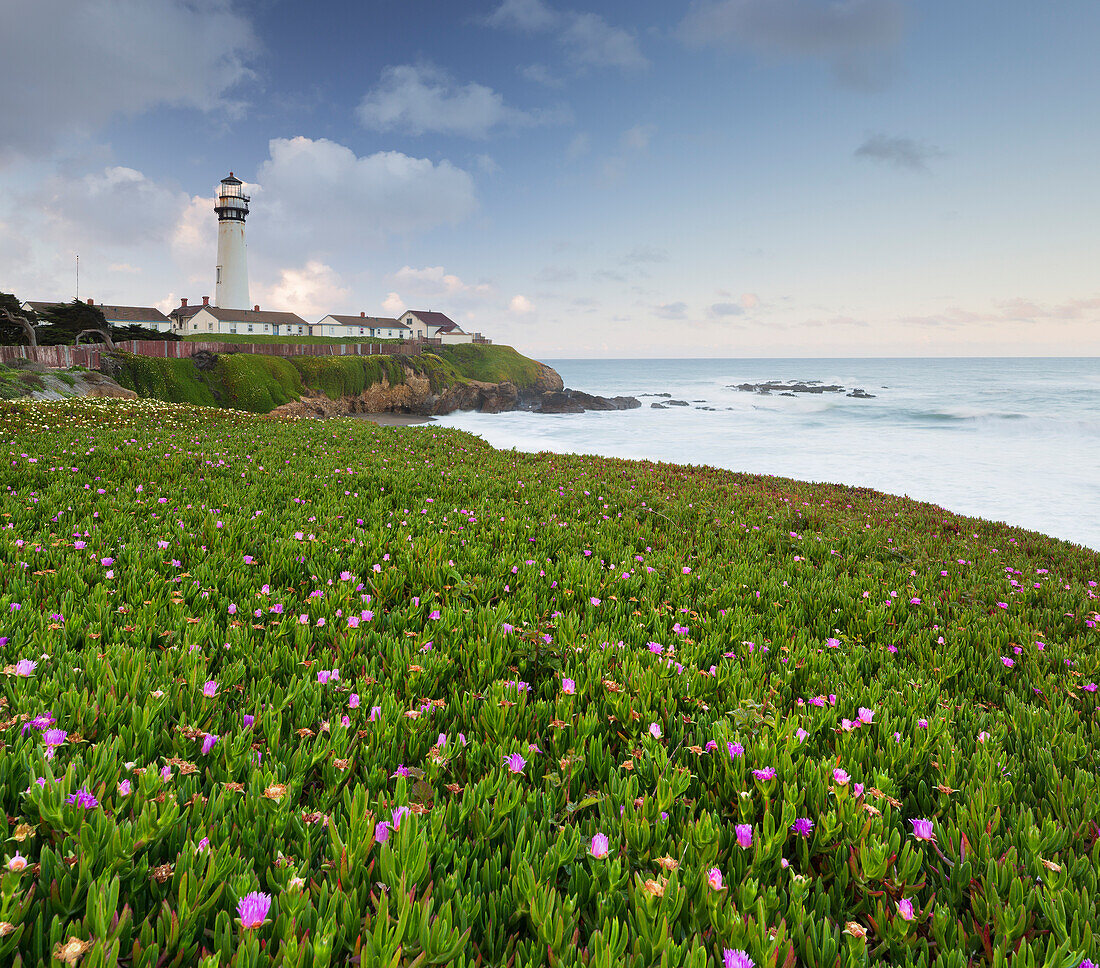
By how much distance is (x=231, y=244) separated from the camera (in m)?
67.2

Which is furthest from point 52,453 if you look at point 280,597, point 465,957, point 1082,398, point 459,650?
point 1082,398

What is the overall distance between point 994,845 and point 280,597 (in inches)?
154

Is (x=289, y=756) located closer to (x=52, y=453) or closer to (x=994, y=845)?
(x=994, y=845)

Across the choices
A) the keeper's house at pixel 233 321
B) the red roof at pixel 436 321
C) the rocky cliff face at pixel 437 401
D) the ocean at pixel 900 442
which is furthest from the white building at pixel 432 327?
the ocean at pixel 900 442

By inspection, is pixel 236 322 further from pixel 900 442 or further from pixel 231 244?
pixel 900 442

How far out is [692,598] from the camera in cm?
488

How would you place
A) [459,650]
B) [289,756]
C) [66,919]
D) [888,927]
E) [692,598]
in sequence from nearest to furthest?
[66,919], [888,927], [289,756], [459,650], [692,598]

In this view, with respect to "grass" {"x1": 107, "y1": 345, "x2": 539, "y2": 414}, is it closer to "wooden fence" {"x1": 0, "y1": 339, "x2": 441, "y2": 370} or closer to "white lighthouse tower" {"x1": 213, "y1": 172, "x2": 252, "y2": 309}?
"wooden fence" {"x1": 0, "y1": 339, "x2": 441, "y2": 370}

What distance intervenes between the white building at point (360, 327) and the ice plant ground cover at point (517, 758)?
319 feet

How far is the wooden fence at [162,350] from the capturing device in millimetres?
26547

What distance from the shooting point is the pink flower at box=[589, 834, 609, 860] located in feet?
5.85

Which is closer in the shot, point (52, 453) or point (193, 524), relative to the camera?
point (193, 524)

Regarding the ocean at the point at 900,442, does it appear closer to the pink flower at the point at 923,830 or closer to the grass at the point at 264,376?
the grass at the point at 264,376

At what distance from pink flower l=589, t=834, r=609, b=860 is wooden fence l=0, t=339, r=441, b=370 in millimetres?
32747
